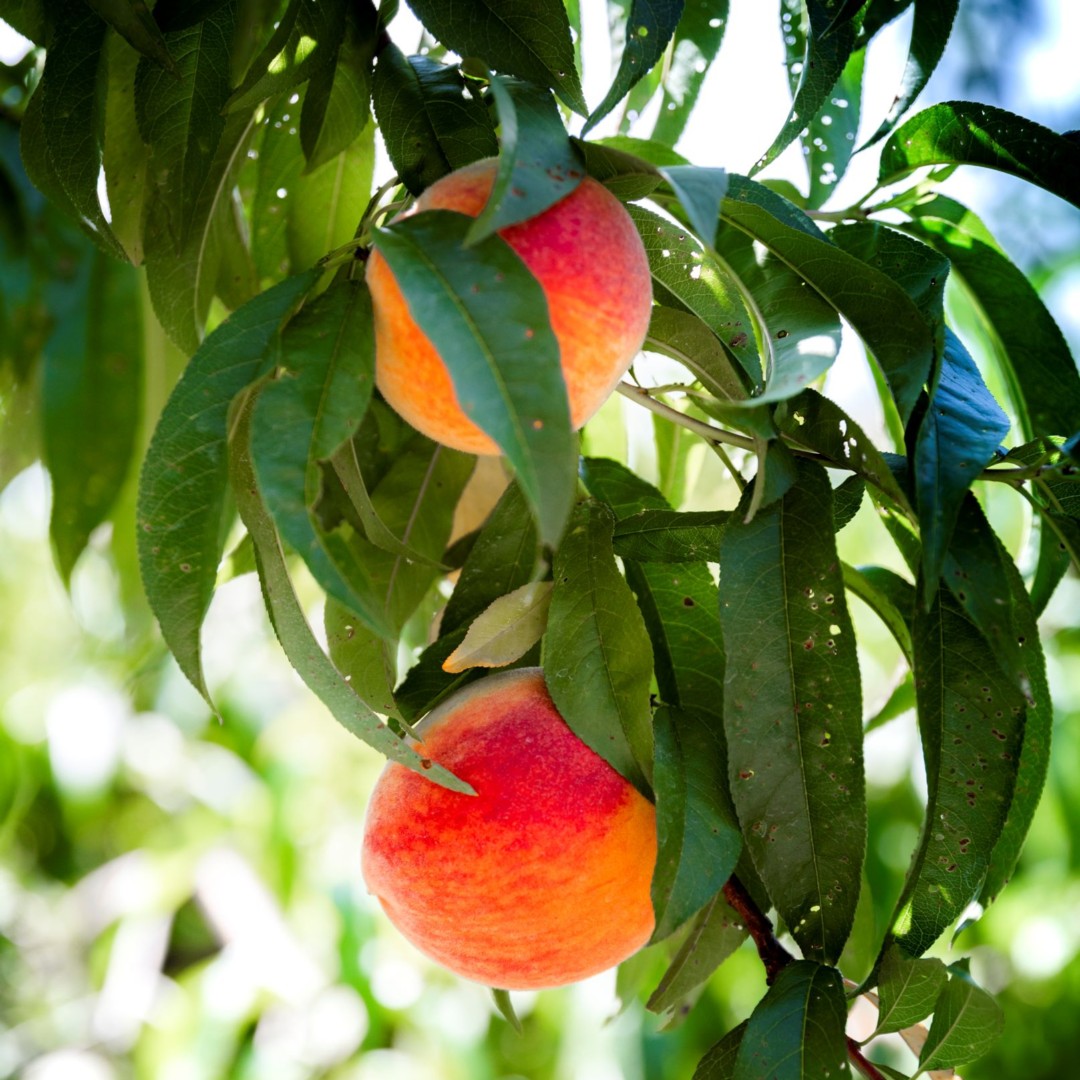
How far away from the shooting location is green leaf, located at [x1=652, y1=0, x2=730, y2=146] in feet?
2.33

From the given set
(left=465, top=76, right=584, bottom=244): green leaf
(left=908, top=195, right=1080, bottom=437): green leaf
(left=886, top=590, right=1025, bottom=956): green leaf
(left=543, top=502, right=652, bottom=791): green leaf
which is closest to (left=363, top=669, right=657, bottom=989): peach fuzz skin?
(left=543, top=502, right=652, bottom=791): green leaf

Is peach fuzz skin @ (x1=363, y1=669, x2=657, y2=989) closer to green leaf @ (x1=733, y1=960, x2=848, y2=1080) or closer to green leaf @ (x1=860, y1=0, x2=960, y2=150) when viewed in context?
green leaf @ (x1=733, y1=960, x2=848, y2=1080)

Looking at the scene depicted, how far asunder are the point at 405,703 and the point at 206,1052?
111 centimetres

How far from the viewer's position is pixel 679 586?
604 mm

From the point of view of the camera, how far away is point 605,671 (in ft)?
1.73

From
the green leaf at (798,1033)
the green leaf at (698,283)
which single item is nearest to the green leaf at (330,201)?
the green leaf at (698,283)

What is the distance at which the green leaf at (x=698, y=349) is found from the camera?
551 millimetres

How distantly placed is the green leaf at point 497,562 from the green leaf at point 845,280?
195 mm

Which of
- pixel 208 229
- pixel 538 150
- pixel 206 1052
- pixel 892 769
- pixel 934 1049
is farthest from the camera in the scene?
pixel 892 769

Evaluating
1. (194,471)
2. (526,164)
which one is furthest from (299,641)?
(526,164)

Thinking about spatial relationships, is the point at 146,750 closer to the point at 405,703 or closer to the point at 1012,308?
the point at 405,703

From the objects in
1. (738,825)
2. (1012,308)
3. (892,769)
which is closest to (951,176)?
(1012,308)

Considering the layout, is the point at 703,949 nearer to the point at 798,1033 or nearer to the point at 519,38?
the point at 798,1033

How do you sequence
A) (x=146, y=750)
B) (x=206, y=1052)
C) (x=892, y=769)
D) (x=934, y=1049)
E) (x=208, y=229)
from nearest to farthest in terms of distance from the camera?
(x=934, y=1049) → (x=208, y=229) → (x=206, y=1052) → (x=892, y=769) → (x=146, y=750)
